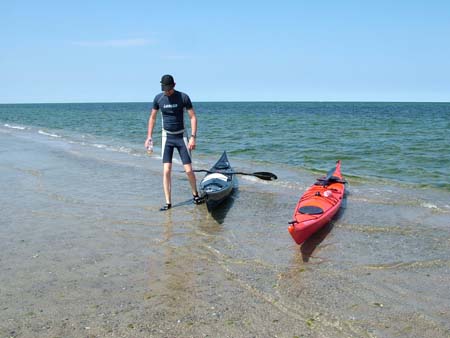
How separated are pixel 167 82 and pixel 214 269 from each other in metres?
3.76

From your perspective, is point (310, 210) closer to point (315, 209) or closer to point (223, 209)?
point (315, 209)

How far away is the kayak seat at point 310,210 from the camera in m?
6.89

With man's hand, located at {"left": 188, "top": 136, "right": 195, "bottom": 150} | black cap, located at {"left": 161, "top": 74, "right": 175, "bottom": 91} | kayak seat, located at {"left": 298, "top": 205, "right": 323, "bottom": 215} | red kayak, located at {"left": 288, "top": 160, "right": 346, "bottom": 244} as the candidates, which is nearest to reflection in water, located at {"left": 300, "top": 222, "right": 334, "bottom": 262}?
red kayak, located at {"left": 288, "top": 160, "right": 346, "bottom": 244}

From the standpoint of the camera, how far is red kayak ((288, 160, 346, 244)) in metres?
6.20

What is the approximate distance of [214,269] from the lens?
5.46m

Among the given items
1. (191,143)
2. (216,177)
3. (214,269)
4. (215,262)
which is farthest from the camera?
(216,177)

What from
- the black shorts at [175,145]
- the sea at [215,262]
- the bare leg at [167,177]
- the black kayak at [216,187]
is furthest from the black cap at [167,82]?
the sea at [215,262]

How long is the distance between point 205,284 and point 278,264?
1.17m

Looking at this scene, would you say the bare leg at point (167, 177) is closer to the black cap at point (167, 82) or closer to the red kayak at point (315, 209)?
the black cap at point (167, 82)

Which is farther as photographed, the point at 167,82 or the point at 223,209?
the point at 223,209

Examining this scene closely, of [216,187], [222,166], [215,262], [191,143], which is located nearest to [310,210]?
[215,262]

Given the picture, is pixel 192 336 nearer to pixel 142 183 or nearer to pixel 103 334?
pixel 103 334

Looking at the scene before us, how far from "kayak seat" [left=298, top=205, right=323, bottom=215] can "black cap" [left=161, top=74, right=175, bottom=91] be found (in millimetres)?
3150

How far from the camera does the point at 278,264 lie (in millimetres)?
5715
